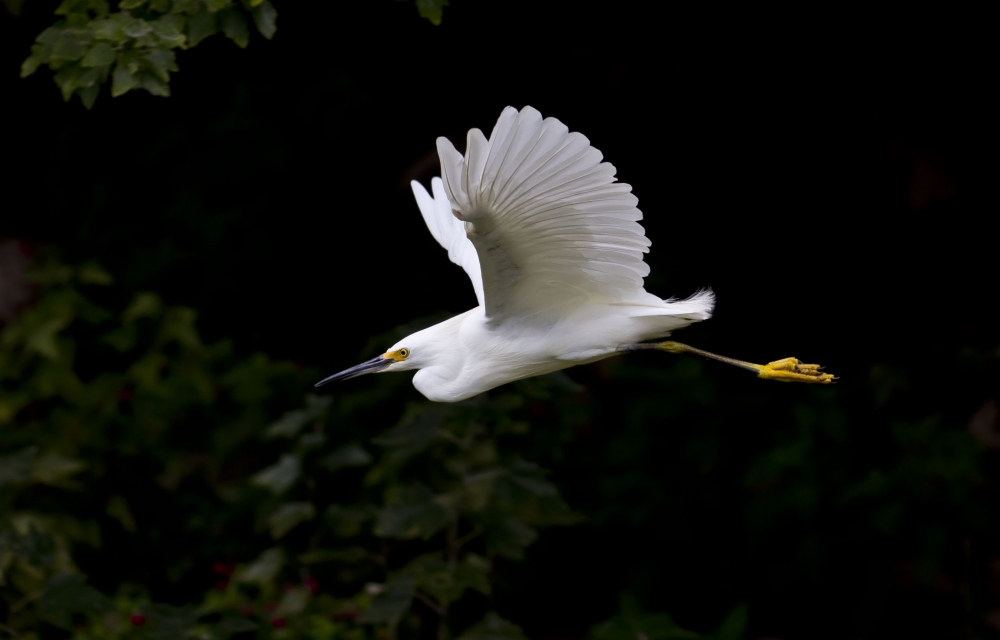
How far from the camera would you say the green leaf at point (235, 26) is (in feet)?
6.54

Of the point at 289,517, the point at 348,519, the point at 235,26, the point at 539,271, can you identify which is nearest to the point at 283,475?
the point at 289,517

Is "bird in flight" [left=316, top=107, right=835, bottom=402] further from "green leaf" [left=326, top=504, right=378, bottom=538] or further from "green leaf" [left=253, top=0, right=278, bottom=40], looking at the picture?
"green leaf" [left=326, top=504, right=378, bottom=538]

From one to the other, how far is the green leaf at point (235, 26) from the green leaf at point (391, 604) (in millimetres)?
1408

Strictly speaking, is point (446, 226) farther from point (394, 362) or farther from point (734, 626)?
point (734, 626)

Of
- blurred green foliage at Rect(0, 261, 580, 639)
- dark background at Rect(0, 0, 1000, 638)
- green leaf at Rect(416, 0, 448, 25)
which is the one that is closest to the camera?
green leaf at Rect(416, 0, 448, 25)

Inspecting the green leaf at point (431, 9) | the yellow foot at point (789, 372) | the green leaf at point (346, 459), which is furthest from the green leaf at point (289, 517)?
the green leaf at point (431, 9)

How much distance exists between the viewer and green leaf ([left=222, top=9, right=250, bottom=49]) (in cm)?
199

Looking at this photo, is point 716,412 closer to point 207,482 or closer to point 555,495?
point 555,495

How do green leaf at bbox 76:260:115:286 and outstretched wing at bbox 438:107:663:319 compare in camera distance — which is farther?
green leaf at bbox 76:260:115:286

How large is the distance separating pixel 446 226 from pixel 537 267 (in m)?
0.72

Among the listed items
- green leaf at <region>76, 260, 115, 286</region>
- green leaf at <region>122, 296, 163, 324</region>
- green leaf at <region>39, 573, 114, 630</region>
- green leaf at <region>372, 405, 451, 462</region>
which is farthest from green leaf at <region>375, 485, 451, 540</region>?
green leaf at <region>76, 260, 115, 286</region>

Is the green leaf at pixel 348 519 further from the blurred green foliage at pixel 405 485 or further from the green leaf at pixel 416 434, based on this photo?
the green leaf at pixel 416 434

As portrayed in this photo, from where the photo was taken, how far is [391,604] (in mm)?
2762

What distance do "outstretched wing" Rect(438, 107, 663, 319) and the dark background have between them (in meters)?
1.49
